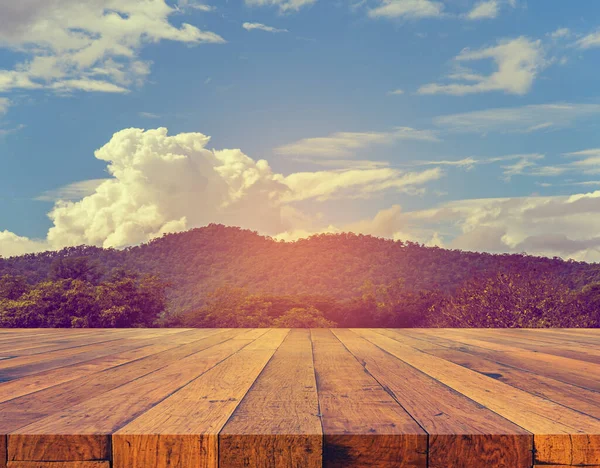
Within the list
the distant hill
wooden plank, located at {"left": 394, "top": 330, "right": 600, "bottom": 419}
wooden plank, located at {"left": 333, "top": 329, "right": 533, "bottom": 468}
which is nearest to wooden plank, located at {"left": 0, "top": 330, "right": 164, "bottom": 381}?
wooden plank, located at {"left": 333, "top": 329, "right": 533, "bottom": 468}

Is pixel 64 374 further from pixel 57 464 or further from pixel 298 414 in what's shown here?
pixel 298 414

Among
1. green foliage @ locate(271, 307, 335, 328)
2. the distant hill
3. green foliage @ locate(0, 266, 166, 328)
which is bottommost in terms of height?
green foliage @ locate(271, 307, 335, 328)

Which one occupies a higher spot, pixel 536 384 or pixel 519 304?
pixel 536 384

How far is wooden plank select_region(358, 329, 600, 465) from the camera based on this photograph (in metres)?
1.02

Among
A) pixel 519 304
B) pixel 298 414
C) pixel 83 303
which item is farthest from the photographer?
pixel 83 303

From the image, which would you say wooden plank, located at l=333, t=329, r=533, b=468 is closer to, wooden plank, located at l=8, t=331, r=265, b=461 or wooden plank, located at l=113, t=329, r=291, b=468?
wooden plank, located at l=113, t=329, r=291, b=468

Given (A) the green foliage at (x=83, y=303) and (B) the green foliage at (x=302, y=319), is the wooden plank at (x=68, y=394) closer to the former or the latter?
(A) the green foliage at (x=83, y=303)

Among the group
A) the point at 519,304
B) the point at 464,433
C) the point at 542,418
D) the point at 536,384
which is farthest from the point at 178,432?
the point at 519,304

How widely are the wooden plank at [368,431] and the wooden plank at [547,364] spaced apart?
802mm

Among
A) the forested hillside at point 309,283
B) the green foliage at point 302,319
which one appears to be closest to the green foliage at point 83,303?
the forested hillside at point 309,283

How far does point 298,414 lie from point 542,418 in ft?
1.84

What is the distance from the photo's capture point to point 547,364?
6.97 ft

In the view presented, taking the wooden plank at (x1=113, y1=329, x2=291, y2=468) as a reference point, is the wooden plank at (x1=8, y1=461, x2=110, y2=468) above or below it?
below

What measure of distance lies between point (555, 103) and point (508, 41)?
1604 millimetres
